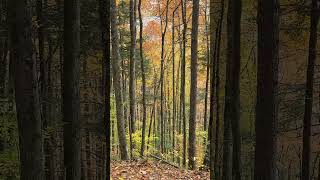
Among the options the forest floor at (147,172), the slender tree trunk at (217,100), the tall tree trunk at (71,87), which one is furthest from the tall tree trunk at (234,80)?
the forest floor at (147,172)

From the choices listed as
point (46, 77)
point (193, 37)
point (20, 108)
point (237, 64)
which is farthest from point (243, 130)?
point (193, 37)

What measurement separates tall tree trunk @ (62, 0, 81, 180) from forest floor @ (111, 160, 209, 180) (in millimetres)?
5333

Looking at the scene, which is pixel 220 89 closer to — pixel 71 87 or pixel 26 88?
pixel 71 87

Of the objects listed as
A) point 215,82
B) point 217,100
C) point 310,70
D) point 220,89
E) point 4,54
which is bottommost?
point 217,100

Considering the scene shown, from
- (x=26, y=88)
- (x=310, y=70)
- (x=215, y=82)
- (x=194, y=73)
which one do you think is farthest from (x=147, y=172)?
(x=26, y=88)

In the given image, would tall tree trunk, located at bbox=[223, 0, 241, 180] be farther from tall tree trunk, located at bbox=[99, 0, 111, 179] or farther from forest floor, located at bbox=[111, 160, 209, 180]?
forest floor, located at bbox=[111, 160, 209, 180]

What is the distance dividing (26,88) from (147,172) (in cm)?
817

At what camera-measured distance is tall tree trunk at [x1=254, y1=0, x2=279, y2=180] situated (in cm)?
499

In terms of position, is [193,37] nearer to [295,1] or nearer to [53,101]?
Answer: [295,1]

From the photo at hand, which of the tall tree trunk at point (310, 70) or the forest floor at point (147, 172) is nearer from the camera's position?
the tall tree trunk at point (310, 70)

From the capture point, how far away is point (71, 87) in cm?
534

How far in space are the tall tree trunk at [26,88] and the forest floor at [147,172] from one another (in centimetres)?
663

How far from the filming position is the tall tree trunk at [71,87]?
5.33 m

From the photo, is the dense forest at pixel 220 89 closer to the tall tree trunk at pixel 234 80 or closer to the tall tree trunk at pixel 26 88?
the tall tree trunk at pixel 234 80
